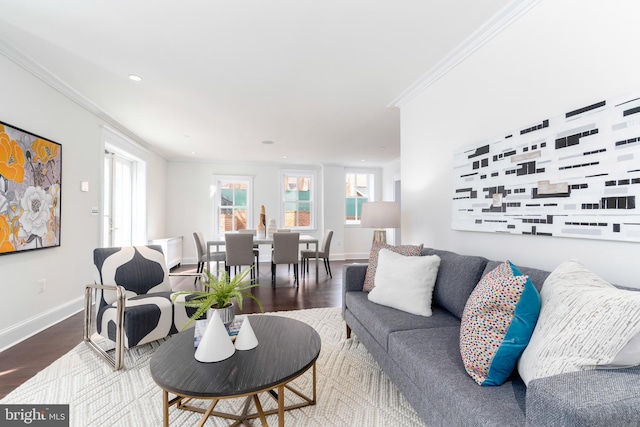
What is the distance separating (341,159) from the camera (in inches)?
273

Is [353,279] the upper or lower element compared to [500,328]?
lower

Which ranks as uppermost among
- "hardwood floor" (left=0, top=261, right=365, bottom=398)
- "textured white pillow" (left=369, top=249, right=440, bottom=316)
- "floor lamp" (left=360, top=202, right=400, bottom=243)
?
"floor lamp" (left=360, top=202, right=400, bottom=243)

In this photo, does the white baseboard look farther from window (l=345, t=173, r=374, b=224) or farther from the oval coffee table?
window (l=345, t=173, r=374, b=224)

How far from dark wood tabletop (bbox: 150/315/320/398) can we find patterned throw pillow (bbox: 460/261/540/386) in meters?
0.73

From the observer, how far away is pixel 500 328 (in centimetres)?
124

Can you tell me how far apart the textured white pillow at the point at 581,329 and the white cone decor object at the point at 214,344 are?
4.25 ft

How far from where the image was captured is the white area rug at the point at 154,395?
1.65 m

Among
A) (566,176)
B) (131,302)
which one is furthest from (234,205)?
(566,176)

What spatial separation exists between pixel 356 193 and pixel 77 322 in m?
6.14

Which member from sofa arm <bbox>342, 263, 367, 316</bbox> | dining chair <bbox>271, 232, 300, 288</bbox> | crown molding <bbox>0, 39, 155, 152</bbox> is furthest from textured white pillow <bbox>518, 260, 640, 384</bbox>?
crown molding <bbox>0, 39, 155, 152</bbox>

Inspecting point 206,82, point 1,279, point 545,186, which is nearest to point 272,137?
point 206,82

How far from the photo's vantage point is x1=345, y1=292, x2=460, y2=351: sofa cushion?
1.84 meters

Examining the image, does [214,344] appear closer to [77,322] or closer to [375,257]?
[375,257]

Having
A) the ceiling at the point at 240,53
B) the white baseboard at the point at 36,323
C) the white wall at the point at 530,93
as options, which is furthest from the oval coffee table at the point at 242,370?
the ceiling at the point at 240,53
